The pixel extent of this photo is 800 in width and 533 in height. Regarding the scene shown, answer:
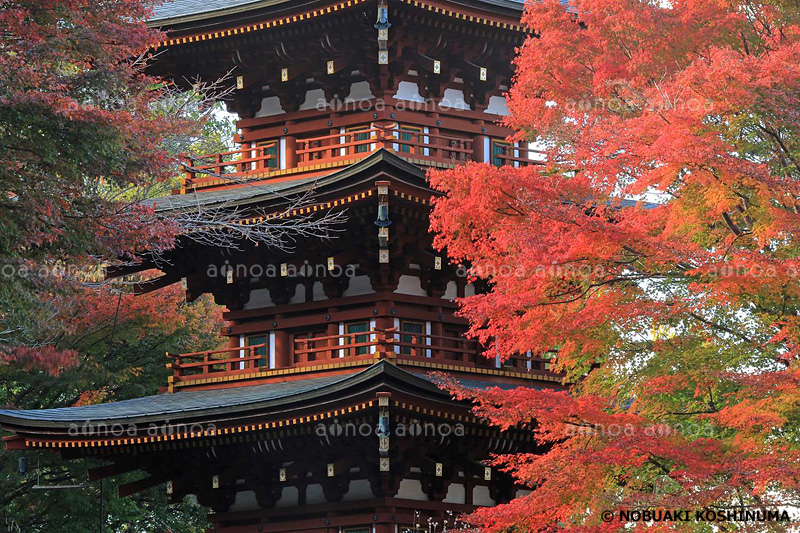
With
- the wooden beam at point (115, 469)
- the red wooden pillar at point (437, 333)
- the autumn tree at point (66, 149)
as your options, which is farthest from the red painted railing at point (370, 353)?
the autumn tree at point (66, 149)

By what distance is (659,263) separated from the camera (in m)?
16.2

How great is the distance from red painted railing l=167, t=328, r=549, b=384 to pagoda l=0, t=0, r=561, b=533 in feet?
0.15

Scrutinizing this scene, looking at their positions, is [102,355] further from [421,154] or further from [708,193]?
[708,193]

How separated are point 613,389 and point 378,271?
6.68 metres

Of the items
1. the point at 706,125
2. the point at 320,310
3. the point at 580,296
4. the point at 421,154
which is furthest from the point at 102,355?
the point at 706,125

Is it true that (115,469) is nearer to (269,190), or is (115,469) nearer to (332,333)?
(332,333)

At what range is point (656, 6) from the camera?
17.9 m

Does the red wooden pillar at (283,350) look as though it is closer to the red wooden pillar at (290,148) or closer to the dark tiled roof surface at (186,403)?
the dark tiled roof surface at (186,403)

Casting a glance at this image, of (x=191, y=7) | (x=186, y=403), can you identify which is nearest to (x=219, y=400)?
(x=186, y=403)

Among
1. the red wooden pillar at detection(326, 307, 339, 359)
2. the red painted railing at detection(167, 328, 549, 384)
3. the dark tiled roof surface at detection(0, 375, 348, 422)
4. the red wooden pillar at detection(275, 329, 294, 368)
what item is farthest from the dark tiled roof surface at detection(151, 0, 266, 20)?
the dark tiled roof surface at detection(0, 375, 348, 422)

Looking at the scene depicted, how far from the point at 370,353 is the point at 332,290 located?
5.50ft

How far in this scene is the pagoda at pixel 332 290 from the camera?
2181 centimetres

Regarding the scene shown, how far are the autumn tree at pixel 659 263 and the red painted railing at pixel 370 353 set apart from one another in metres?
4.12

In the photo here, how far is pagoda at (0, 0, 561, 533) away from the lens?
71.6 ft
